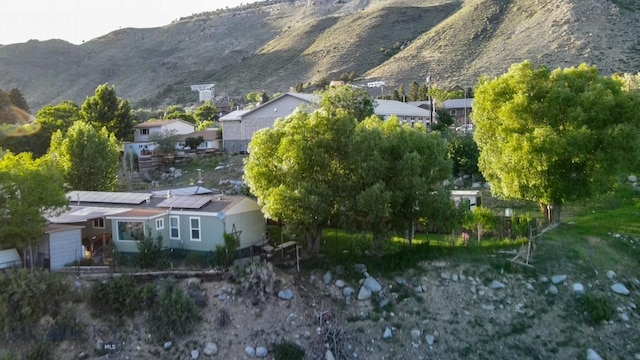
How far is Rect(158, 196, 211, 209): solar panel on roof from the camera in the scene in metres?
22.6

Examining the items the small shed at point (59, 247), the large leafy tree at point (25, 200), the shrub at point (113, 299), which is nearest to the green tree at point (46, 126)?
the large leafy tree at point (25, 200)

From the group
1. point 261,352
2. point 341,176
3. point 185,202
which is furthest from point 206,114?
point 261,352

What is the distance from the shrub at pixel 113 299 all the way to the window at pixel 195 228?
13.3 feet

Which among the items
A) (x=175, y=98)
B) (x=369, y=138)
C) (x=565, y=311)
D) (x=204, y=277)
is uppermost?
(x=175, y=98)

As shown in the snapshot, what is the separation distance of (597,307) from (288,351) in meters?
10.2

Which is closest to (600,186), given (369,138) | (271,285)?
(369,138)

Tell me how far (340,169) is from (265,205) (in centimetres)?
304

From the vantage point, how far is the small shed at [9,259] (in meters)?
19.6

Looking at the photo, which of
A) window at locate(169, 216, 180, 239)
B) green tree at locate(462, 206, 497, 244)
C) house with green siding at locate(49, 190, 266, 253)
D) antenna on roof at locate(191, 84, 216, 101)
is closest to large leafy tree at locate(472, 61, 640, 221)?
green tree at locate(462, 206, 497, 244)

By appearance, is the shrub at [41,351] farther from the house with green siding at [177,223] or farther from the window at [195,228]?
the window at [195,228]

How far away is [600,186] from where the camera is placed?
2306cm

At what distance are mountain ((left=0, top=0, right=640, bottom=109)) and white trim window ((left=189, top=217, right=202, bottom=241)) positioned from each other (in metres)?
51.1

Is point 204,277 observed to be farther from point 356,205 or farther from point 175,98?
point 175,98

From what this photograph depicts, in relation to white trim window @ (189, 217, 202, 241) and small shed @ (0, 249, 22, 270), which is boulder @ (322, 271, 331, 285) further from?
small shed @ (0, 249, 22, 270)
